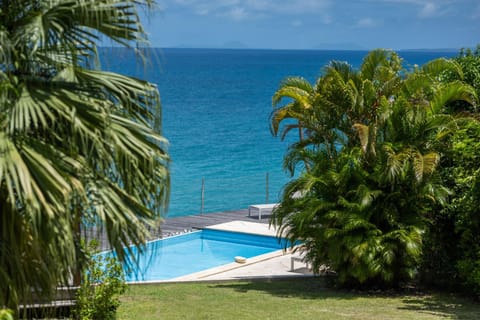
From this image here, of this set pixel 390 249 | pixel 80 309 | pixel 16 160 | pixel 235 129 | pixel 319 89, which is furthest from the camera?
pixel 235 129

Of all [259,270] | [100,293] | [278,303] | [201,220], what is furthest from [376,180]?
[201,220]

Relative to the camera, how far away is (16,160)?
4812 millimetres

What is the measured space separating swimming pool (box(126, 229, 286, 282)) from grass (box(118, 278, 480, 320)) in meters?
5.51

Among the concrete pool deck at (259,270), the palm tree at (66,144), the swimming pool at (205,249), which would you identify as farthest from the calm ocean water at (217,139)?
the concrete pool deck at (259,270)

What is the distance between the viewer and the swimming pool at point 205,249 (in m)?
19.1

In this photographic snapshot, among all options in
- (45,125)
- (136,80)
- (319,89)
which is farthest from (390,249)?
(45,125)

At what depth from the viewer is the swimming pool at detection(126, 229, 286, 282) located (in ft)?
62.8

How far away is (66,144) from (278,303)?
6635 mm

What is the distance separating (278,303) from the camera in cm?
1137

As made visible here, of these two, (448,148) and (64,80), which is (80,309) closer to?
(64,80)

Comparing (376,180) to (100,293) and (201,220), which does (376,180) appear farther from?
(201,220)

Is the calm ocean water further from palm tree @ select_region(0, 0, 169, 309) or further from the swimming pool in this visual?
the swimming pool

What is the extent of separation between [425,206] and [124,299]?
520 centimetres

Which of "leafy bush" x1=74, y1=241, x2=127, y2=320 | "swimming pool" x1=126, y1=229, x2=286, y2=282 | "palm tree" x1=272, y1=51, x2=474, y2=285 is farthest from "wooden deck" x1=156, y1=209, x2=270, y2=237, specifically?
"leafy bush" x1=74, y1=241, x2=127, y2=320
